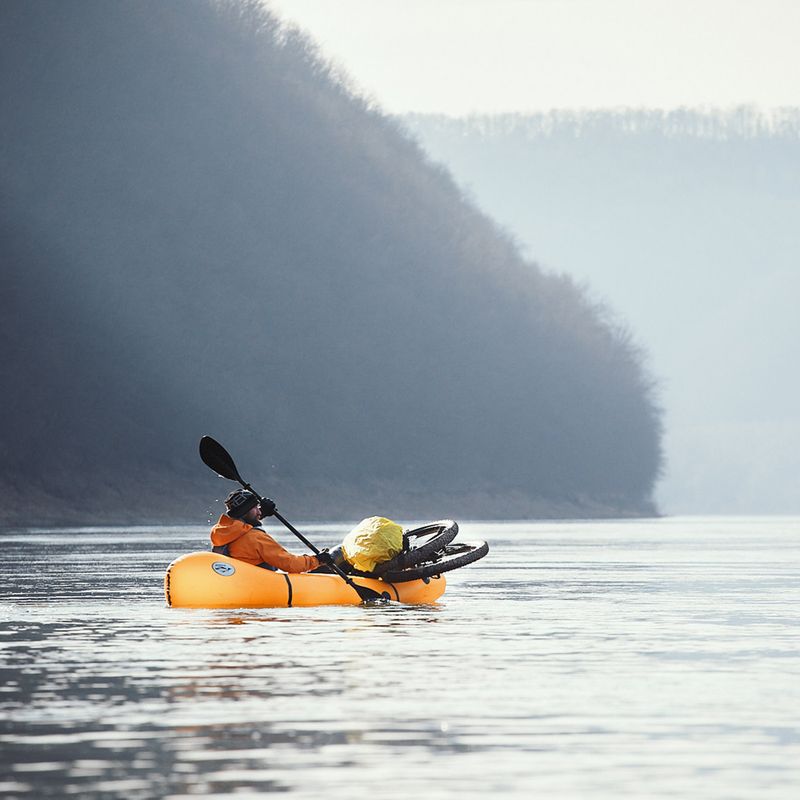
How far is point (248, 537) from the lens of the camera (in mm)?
27797

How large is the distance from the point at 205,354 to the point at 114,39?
24.4 meters

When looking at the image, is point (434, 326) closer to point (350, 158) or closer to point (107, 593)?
point (350, 158)

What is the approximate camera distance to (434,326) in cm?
14838

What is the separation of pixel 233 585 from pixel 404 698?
1081cm

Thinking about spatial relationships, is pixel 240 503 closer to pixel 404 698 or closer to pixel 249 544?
pixel 249 544

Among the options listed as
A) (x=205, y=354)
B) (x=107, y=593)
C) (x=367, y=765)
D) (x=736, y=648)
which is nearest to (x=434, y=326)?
(x=205, y=354)

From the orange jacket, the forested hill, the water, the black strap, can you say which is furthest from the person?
the forested hill

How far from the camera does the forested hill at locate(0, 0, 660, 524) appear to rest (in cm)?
11812

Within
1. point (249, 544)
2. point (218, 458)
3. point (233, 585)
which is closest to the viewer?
point (233, 585)

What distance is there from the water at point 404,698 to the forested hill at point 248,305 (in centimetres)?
7765

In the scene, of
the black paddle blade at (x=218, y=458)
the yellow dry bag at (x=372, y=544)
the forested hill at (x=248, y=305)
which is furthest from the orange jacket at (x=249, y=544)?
the forested hill at (x=248, y=305)

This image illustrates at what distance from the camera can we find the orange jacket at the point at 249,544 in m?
27.8

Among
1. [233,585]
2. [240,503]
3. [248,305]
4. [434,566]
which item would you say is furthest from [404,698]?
[248,305]

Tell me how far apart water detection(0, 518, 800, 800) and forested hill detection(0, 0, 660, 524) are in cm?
7765
